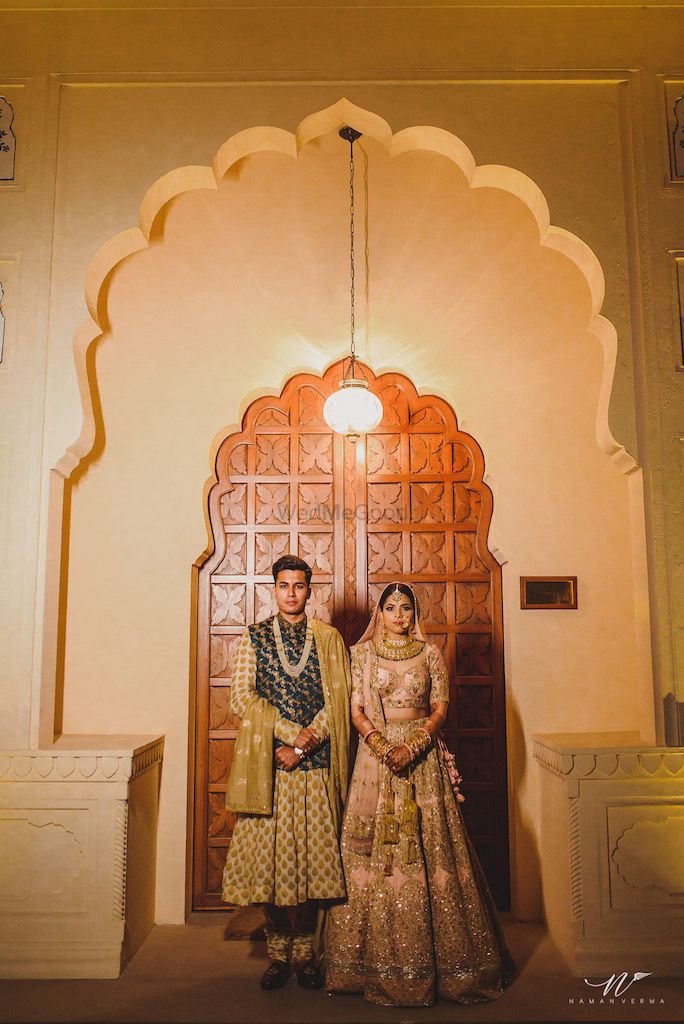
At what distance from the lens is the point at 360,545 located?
16.0ft

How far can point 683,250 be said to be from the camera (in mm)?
4129

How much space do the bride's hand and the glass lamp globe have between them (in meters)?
1.74

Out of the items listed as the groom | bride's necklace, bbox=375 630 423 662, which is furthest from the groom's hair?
bride's necklace, bbox=375 630 423 662

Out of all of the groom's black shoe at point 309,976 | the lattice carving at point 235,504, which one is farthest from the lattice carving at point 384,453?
the groom's black shoe at point 309,976

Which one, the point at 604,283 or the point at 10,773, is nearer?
the point at 10,773

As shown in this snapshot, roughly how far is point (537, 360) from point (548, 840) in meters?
2.86

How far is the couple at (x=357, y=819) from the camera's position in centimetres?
341

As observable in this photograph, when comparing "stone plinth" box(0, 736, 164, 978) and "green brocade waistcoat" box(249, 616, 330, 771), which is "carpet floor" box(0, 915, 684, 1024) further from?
"green brocade waistcoat" box(249, 616, 330, 771)

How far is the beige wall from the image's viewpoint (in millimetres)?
4090

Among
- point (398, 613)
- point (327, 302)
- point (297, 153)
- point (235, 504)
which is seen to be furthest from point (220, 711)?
point (297, 153)

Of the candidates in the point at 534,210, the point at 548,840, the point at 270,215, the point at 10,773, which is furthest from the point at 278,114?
the point at 548,840

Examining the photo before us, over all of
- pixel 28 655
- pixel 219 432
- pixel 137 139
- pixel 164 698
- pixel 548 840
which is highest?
pixel 137 139

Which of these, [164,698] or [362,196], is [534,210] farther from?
[164,698]

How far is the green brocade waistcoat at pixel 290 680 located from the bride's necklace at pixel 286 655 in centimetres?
1
